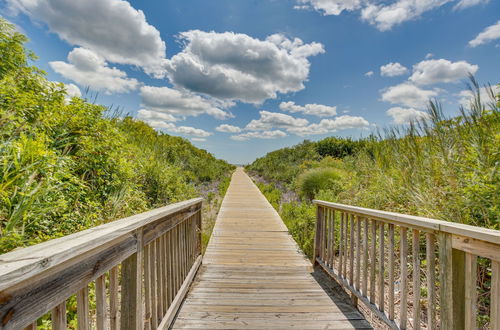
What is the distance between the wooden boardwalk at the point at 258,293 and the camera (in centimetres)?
249

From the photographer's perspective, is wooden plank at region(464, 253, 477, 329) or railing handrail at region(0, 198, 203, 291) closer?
railing handrail at region(0, 198, 203, 291)

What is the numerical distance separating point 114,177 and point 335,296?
3905 millimetres

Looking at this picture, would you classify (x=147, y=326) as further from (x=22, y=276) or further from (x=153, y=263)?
(x=22, y=276)

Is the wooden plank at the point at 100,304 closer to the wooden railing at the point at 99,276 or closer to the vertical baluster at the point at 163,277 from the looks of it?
the wooden railing at the point at 99,276

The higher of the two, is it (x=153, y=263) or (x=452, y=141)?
(x=452, y=141)

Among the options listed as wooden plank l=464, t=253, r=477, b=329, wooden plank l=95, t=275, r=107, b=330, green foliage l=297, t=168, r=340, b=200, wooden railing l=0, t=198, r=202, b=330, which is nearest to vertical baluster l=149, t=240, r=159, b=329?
wooden railing l=0, t=198, r=202, b=330

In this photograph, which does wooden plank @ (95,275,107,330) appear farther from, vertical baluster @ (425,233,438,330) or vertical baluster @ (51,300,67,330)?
vertical baluster @ (425,233,438,330)

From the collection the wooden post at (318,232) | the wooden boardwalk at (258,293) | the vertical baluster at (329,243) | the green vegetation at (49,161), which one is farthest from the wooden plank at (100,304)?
the wooden post at (318,232)

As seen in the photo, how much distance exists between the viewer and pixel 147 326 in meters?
1.94

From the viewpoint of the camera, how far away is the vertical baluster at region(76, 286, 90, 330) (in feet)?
3.66

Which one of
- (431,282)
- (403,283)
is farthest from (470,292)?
(403,283)

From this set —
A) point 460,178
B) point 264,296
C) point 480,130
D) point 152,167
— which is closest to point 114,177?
point 152,167

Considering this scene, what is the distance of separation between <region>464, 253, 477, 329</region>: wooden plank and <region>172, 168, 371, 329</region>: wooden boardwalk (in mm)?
1236

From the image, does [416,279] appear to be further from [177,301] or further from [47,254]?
[47,254]
